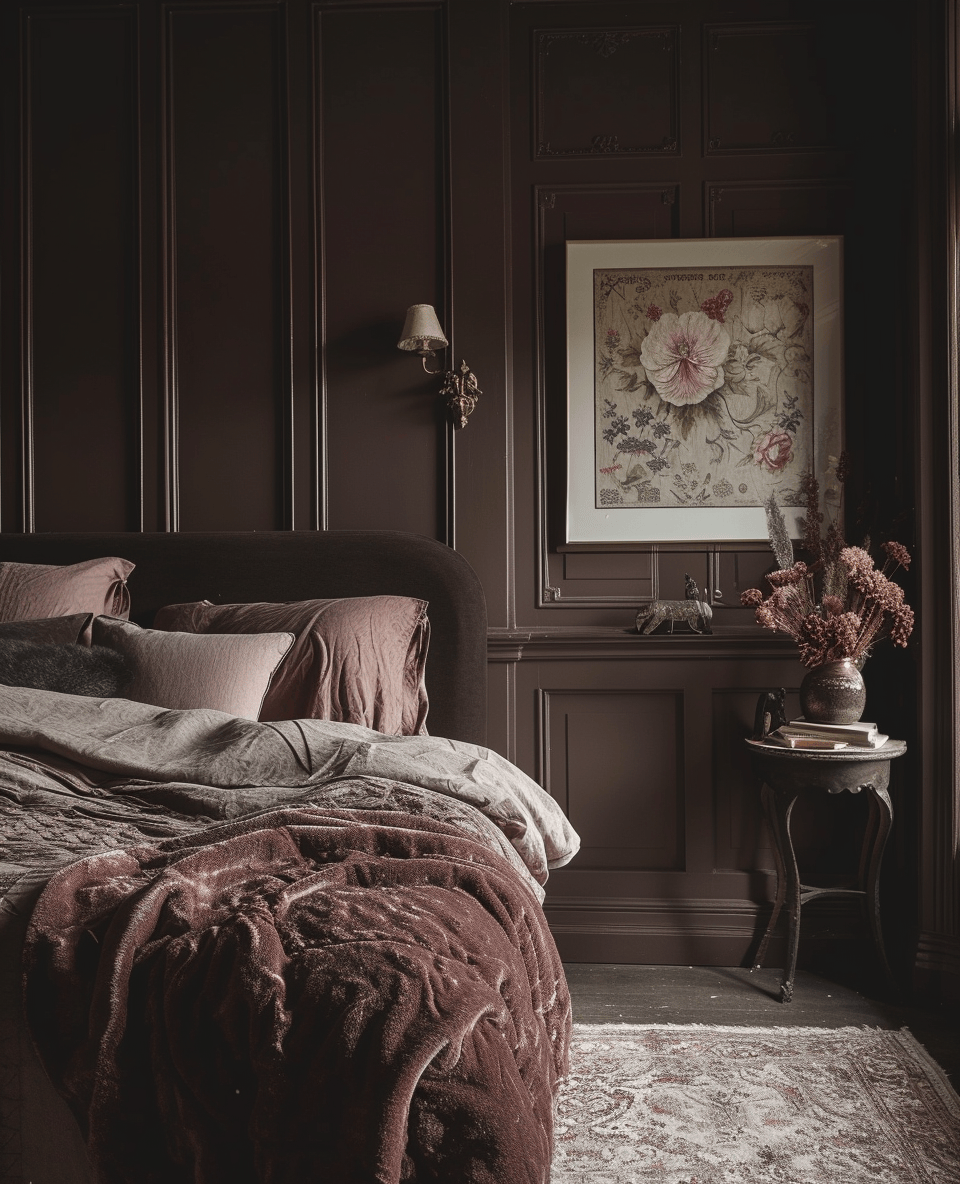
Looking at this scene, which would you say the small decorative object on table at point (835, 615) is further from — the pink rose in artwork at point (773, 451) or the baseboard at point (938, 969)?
the baseboard at point (938, 969)

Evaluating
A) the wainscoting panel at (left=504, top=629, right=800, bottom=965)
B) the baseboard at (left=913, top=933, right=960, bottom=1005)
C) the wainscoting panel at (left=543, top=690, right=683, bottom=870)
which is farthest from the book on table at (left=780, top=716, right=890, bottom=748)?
the baseboard at (left=913, top=933, right=960, bottom=1005)

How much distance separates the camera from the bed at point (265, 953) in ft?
2.85

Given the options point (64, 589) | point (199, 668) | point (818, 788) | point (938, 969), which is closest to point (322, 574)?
point (199, 668)

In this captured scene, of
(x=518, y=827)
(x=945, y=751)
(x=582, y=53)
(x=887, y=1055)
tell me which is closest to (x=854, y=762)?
(x=945, y=751)

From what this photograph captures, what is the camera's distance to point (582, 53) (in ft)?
10.1

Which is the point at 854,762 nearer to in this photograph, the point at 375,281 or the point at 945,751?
the point at 945,751

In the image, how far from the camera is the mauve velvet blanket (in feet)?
2.80

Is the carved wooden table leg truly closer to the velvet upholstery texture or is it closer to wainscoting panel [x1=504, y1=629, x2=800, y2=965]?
wainscoting panel [x1=504, y1=629, x2=800, y2=965]

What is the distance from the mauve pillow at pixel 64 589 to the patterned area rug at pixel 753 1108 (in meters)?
1.91

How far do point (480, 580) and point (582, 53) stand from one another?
1.87 m

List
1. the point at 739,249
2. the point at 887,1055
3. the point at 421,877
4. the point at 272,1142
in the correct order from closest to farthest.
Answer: the point at 272,1142 → the point at 421,877 → the point at 887,1055 → the point at 739,249

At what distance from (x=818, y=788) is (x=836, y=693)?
0.29 metres

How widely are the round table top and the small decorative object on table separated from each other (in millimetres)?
123

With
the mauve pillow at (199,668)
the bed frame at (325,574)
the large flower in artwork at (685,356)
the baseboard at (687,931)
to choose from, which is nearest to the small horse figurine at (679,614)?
the bed frame at (325,574)
